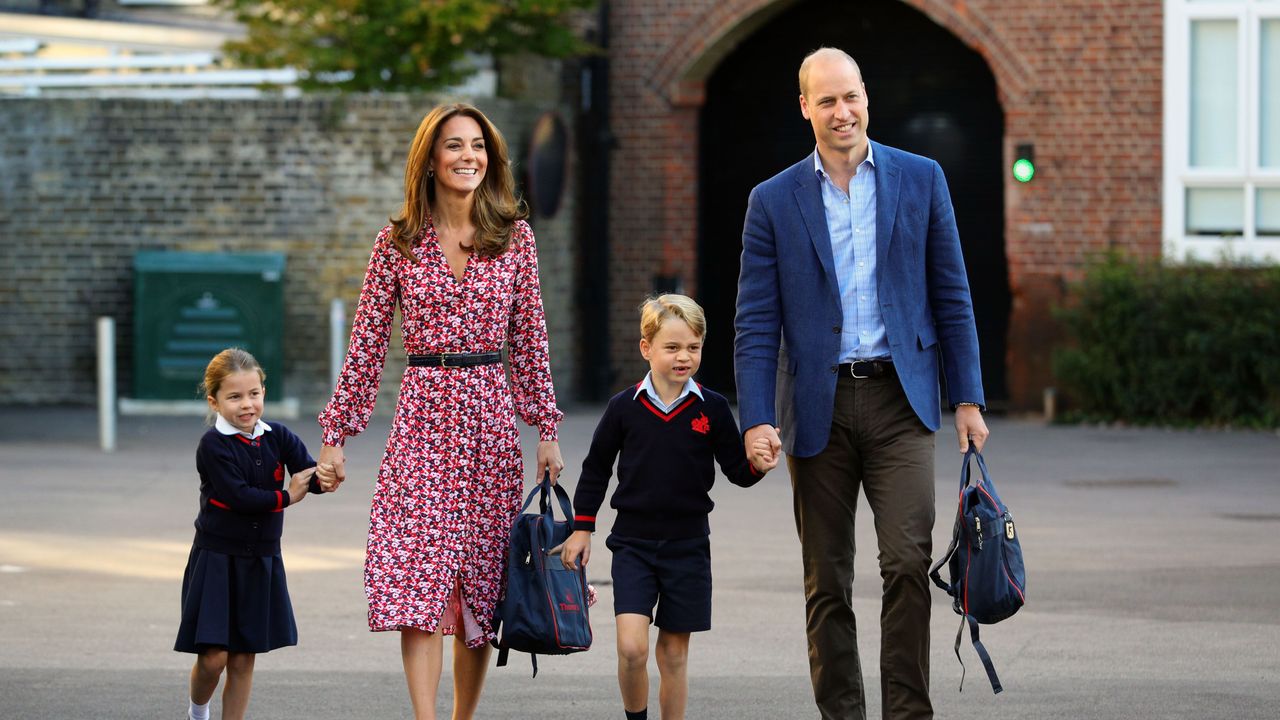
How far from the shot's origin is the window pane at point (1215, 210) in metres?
16.4

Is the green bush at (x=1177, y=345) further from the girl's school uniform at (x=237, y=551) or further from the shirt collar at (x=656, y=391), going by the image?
the girl's school uniform at (x=237, y=551)

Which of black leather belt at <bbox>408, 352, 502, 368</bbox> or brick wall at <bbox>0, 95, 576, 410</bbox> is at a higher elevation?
brick wall at <bbox>0, 95, 576, 410</bbox>

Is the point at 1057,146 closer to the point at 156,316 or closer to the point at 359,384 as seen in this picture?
the point at 156,316

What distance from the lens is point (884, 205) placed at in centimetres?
546

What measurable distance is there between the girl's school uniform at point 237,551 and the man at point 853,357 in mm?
1406

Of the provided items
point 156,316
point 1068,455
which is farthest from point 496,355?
point 156,316

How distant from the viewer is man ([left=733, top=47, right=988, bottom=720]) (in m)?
5.39

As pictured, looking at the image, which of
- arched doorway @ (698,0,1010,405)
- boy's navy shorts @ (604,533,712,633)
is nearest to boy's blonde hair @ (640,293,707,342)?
boy's navy shorts @ (604,533,712,633)

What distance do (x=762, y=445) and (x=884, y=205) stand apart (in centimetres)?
77

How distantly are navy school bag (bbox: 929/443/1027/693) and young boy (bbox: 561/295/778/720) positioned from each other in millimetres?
600

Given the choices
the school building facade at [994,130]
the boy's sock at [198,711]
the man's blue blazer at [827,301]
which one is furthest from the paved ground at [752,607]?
the school building facade at [994,130]

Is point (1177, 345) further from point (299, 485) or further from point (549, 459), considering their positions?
point (299, 485)

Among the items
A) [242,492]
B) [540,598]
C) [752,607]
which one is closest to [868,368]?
[540,598]

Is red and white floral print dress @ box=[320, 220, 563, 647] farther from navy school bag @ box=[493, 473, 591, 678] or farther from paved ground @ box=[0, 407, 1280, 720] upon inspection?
paved ground @ box=[0, 407, 1280, 720]
